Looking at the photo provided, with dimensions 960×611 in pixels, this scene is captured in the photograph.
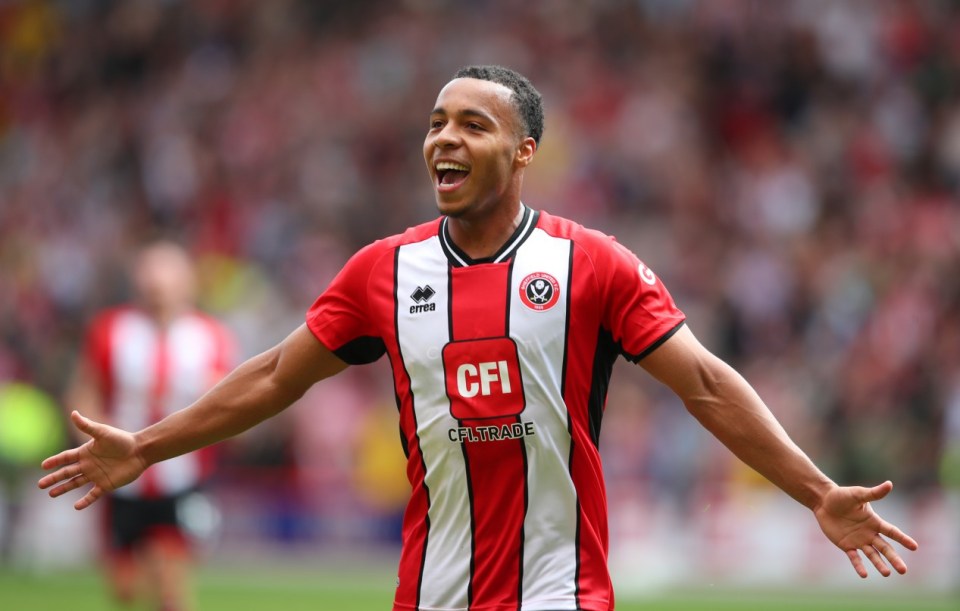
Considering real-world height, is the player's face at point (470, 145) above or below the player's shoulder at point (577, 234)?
above

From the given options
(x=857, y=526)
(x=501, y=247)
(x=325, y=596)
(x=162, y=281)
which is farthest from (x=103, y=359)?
(x=857, y=526)

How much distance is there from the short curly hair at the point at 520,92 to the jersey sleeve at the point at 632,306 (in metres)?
0.53

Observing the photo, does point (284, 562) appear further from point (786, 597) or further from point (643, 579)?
point (786, 597)

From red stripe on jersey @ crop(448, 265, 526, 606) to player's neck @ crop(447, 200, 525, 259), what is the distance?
0.73 ft

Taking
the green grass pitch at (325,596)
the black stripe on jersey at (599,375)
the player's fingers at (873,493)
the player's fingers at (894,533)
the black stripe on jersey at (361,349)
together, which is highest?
the black stripe on jersey at (361,349)

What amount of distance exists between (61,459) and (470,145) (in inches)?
70.6

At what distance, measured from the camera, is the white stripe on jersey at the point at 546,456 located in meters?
4.96

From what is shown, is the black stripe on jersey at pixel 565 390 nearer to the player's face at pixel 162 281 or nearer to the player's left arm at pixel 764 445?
the player's left arm at pixel 764 445

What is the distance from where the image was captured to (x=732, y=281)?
54.2 ft

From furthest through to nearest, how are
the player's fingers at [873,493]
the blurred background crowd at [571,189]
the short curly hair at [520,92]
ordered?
1. the blurred background crowd at [571,189]
2. the short curly hair at [520,92]
3. the player's fingers at [873,493]

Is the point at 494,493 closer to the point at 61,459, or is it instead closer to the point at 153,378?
the point at 61,459

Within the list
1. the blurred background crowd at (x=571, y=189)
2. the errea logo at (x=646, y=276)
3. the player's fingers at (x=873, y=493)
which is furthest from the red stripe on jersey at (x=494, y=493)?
the blurred background crowd at (x=571, y=189)

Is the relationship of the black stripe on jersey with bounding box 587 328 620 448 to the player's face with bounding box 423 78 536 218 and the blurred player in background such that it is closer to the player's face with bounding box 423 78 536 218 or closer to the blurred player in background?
the player's face with bounding box 423 78 536 218

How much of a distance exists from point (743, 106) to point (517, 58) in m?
2.88
